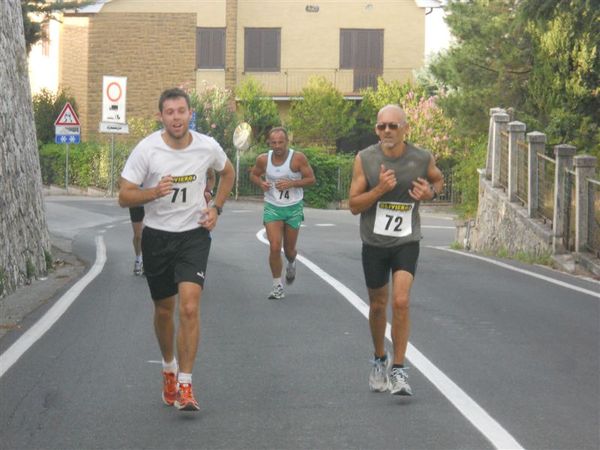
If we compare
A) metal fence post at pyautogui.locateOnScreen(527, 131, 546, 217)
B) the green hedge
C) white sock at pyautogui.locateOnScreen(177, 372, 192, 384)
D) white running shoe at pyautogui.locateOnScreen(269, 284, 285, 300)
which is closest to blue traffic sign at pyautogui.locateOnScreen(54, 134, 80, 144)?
the green hedge

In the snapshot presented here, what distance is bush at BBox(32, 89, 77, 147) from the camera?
56.4 m

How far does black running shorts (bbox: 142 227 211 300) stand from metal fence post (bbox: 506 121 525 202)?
52.9 ft

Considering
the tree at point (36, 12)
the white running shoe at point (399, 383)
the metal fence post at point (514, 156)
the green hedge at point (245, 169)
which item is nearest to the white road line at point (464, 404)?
the white running shoe at point (399, 383)

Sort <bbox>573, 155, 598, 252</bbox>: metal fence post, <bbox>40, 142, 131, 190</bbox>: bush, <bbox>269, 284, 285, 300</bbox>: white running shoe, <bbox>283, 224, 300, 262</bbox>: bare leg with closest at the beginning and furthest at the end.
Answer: <bbox>269, 284, 285, 300</bbox>: white running shoe < <bbox>283, 224, 300, 262</bbox>: bare leg < <bbox>573, 155, 598, 252</bbox>: metal fence post < <bbox>40, 142, 131, 190</bbox>: bush

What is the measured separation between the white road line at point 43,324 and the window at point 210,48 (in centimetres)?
3960

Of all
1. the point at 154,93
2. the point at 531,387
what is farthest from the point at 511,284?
the point at 154,93

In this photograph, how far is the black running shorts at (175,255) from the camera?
26.7ft

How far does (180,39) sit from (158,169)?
50135 millimetres

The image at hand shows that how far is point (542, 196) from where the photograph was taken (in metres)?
21.7

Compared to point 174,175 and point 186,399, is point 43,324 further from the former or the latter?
point 186,399

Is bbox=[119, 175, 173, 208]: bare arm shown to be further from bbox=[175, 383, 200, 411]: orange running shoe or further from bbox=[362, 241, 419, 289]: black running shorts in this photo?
bbox=[362, 241, 419, 289]: black running shorts

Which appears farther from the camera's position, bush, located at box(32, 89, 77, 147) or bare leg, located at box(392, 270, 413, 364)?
bush, located at box(32, 89, 77, 147)

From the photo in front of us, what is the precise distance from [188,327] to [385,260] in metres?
1.51

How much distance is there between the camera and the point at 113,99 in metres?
44.2
